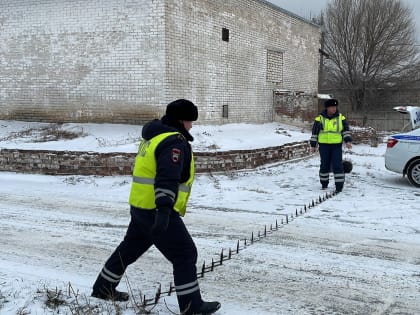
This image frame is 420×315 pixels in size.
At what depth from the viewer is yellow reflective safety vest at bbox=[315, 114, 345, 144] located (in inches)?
323

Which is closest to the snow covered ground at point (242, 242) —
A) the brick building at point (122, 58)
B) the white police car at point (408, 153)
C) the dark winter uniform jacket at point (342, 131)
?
the white police car at point (408, 153)

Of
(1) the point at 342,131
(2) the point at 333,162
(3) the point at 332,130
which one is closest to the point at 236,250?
(2) the point at 333,162

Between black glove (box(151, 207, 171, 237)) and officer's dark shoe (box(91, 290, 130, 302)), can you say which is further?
officer's dark shoe (box(91, 290, 130, 302))

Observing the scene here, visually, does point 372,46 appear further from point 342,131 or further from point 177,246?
point 177,246

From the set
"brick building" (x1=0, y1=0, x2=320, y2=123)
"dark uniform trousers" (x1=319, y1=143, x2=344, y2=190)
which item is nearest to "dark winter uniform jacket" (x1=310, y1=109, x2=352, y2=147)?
"dark uniform trousers" (x1=319, y1=143, x2=344, y2=190)

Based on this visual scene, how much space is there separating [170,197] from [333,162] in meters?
5.76

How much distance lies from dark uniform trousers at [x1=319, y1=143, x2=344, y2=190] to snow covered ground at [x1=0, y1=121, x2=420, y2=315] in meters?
0.27

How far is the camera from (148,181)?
3.28 meters

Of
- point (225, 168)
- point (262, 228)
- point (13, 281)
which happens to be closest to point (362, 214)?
point (262, 228)

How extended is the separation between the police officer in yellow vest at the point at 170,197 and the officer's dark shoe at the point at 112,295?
1.62 ft

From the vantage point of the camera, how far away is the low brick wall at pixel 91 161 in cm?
924

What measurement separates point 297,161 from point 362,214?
5.12 meters

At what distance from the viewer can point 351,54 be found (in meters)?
32.2

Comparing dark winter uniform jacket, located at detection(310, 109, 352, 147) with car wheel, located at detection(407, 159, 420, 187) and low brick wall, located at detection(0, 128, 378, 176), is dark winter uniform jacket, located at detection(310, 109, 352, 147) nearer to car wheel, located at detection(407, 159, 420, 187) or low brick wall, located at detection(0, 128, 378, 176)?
car wheel, located at detection(407, 159, 420, 187)
